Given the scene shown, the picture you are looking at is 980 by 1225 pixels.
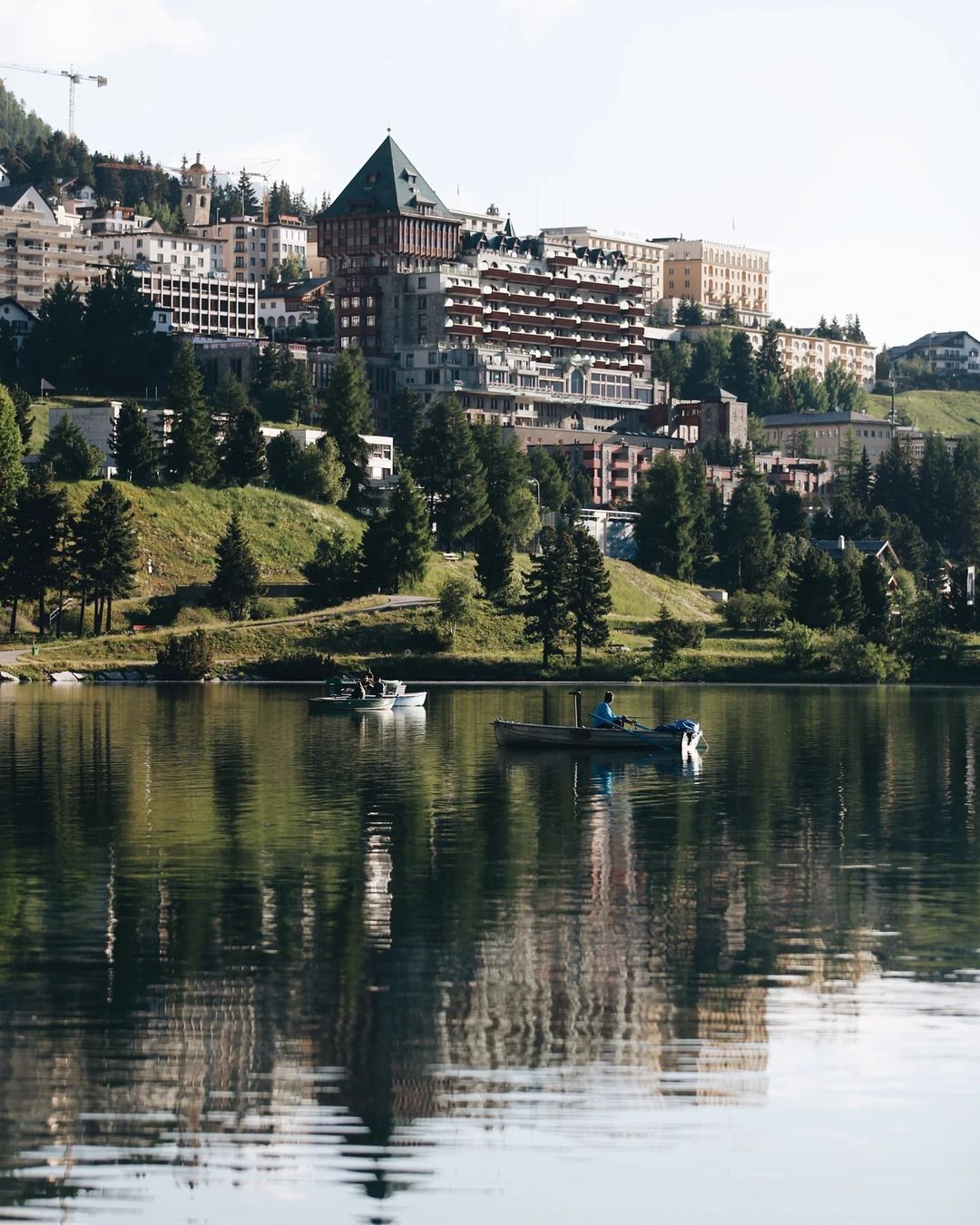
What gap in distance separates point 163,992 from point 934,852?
105 feet

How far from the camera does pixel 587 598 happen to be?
183375mm

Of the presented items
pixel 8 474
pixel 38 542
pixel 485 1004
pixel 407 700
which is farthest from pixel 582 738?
pixel 8 474

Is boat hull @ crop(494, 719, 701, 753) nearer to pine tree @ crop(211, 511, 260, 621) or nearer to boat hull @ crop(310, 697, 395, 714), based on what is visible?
boat hull @ crop(310, 697, 395, 714)

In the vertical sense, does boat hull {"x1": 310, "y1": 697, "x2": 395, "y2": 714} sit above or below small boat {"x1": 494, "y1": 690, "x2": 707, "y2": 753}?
below

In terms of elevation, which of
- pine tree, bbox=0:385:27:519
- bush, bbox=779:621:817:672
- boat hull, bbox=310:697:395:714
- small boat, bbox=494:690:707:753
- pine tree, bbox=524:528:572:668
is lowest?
boat hull, bbox=310:697:395:714

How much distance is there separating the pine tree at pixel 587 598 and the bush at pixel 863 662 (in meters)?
21.1

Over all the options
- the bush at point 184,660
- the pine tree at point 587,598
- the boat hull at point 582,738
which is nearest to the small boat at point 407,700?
the bush at point 184,660

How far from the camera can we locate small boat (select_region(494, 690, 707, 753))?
10450 centimetres

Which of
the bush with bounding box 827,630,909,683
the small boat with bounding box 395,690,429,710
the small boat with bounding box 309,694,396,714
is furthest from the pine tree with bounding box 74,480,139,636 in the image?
the bush with bounding box 827,630,909,683

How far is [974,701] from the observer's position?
160875mm

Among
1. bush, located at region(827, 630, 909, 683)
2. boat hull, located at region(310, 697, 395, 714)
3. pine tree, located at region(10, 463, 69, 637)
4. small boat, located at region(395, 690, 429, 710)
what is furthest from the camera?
bush, located at region(827, 630, 909, 683)

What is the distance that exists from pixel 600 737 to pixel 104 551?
85.1 metres

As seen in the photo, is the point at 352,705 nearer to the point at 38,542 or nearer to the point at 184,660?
the point at 184,660

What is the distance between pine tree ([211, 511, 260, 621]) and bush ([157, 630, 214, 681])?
62.1 ft
